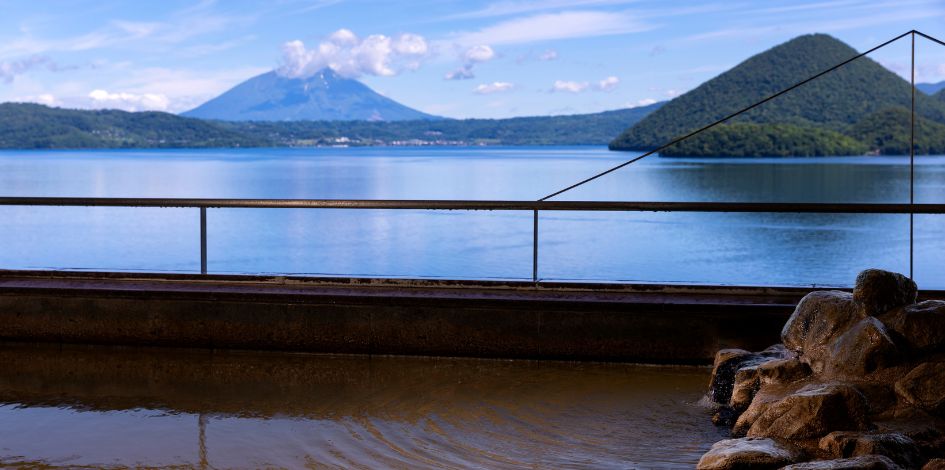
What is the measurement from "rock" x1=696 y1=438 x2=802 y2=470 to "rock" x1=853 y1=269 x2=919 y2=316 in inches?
53.1

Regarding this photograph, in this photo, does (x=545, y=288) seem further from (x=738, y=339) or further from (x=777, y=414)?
(x=777, y=414)

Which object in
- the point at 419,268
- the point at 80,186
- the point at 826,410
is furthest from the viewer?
the point at 80,186

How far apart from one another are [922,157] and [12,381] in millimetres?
109404

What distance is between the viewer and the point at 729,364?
632 cm

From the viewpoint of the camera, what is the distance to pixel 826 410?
5.03m

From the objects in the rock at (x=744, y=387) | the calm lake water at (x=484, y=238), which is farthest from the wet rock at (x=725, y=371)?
the calm lake water at (x=484, y=238)

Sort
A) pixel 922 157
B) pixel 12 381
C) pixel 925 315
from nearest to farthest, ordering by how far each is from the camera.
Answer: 1. pixel 925 315
2. pixel 12 381
3. pixel 922 157

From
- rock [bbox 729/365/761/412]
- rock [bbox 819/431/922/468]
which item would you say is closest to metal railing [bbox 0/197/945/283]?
rock [bbox 729/365/761/412]

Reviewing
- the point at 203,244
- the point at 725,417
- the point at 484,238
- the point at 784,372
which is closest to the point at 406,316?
the point at 203,244

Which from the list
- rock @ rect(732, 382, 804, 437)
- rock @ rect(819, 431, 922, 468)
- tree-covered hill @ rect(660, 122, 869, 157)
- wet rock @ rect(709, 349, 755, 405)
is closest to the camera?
rock @ rect(819, 431, 922, 468)

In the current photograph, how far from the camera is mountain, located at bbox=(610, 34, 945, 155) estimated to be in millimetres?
98750

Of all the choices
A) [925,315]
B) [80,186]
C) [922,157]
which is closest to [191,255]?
[925,315]

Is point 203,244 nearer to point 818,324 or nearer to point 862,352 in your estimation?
point 818,324

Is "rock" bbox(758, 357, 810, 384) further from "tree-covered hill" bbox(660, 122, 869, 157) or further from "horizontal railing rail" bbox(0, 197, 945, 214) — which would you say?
"tree-covered hill" bbox(660, 122, 869, 157)
